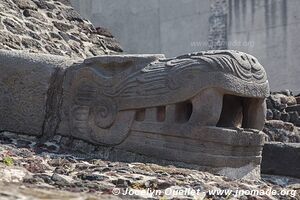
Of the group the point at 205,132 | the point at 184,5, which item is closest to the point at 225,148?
the point at 205,132

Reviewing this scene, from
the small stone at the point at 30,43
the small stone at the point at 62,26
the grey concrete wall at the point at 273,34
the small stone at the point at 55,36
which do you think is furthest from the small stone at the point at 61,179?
the grey concrete wall at the point at 273,34

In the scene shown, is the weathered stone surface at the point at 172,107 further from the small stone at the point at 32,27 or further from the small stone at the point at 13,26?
the small stone at the point at 32,27

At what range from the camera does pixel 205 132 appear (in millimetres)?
3518

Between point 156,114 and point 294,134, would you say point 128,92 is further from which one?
point 294,134

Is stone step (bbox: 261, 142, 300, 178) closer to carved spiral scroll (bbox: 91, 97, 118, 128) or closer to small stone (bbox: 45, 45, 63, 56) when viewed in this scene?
carved spiral scroll (bbox: 91, 97, 118, 128)


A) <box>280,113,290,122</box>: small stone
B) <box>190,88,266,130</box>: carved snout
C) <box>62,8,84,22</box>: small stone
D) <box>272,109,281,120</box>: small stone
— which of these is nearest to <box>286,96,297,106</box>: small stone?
<box>280,113,290,122</box>: small stone

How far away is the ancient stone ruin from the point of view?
355 cm

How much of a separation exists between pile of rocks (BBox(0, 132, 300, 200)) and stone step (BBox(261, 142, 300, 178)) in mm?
1018

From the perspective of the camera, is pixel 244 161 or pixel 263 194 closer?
pixel 263 194

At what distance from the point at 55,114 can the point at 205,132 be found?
1290 millimetres

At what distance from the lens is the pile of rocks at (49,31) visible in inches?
215

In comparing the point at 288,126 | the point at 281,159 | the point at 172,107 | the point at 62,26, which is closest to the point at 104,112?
the point at 172,107

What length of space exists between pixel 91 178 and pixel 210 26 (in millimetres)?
12099

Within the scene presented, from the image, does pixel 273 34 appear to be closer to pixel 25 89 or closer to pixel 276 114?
pixel 276 114
